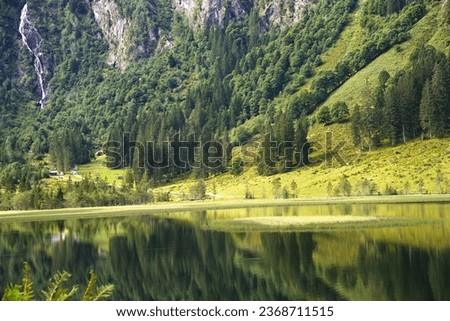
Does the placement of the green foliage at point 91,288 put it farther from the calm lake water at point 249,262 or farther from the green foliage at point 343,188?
the green foliage at point 343,188

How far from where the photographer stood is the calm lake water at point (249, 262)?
4369 centimetres

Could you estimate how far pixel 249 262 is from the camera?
57938mm

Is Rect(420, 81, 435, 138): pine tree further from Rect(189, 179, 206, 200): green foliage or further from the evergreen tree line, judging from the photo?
Rect(189, 179, 206, 200): green foliage

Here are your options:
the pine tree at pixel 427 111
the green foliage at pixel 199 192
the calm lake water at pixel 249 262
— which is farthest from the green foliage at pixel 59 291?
the pine tree at pixel 427 111

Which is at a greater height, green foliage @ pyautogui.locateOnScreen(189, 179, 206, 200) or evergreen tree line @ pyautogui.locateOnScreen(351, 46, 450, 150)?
evergreen tree line @ pyautogui.locateOnScreen(351, 46, 450, 150)


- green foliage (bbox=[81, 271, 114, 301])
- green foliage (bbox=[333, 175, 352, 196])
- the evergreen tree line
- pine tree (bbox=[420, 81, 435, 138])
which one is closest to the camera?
green foliage (bbox=[81, 271, 114, 301])

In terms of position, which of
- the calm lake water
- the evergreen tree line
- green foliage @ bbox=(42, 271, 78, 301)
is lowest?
the calm lake water

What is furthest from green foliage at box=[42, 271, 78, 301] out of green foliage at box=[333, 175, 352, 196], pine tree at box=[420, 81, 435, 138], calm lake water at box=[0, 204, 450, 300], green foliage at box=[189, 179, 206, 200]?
pine tree at box=[420, 81, 435, 138]

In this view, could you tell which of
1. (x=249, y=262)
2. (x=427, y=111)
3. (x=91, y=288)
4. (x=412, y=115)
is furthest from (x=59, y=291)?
(x=412, y=115)

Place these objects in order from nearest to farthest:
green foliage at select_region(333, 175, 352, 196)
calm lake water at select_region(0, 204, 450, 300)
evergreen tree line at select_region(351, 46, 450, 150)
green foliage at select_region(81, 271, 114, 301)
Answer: green foliage at select_region(81, 271, 114, 301), calm lake water at select_region(0, 204, 450, 300), green foliage at select_region(333, 175, 352, 196), evergreen tree line at select_region(351, 46, 450, 150)

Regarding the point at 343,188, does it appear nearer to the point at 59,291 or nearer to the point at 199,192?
the point at 199,192

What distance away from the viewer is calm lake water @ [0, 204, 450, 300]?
43.7 meters

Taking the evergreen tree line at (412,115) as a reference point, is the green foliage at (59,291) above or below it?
below

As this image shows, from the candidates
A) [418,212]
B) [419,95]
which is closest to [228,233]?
[418,212]
